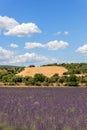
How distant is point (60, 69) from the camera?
104500mm

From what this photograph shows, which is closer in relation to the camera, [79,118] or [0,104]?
[79,118]

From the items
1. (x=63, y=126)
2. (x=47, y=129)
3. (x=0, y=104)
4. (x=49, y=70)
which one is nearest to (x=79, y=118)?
(x=63, y=126)

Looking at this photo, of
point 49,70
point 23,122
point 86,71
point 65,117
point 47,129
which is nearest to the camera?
point 47,129

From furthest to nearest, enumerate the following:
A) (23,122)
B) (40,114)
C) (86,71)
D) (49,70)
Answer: (49,70) < (86,71) < (40,114) < (23,122)

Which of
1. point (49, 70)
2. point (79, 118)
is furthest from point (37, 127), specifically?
point (49, 70)

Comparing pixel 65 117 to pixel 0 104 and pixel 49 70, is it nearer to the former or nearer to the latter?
pixel 0 104

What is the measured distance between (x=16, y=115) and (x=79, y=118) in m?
1.43

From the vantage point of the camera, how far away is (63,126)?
20.9 ft

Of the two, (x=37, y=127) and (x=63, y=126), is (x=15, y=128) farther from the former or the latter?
(x=63, y=126)

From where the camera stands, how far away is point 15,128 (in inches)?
246

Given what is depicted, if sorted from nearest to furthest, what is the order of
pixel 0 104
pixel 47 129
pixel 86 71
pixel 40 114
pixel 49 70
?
pixel 47 129, pixel 40 114, pixel 0 104, pixel 86 71, pixel 49 70

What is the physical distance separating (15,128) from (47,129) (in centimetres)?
62

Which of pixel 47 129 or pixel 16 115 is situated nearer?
pixel 47 129

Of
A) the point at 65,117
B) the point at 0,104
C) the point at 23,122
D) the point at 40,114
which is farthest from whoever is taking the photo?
the point at 0,104
